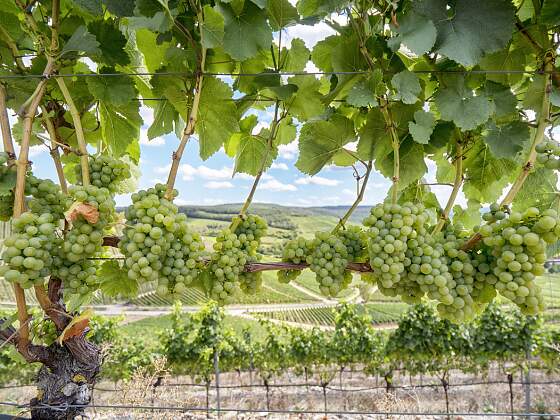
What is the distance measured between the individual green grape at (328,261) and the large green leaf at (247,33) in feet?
1.57

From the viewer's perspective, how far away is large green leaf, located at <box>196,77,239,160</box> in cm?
109

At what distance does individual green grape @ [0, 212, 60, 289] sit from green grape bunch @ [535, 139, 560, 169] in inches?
44.4

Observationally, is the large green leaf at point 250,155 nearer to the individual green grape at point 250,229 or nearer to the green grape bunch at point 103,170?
the individual green grape at point 250,229

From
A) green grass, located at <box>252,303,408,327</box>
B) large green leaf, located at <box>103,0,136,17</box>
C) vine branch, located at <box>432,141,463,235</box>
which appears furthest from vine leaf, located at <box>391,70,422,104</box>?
green grass, located at <box>252,303,408,327</box>

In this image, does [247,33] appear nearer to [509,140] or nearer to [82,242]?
[82,242]

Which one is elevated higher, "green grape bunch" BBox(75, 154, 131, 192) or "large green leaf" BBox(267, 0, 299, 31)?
"large green leaf" BBox(267, 0, 299, 31)

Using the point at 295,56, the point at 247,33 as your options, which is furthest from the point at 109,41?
the point at 295,56

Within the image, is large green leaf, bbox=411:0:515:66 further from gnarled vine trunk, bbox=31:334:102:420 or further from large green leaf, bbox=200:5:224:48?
gnarled vine trunk, bbox=31:334:102:420

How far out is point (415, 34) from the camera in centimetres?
85

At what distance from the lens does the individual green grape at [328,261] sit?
0.96 metres


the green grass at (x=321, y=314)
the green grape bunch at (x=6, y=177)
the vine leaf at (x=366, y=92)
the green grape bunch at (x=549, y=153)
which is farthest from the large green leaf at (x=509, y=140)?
the green grass at (x=321, y=314)

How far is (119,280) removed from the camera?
102 cm

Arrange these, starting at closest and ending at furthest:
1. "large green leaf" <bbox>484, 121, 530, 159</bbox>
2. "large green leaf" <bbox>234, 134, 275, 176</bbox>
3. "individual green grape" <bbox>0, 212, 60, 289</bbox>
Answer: "individual green grape" <bbox>0, 212, 60, 289</bbox> < "large green leaf" <bbox>484, 121, 530, 159</bbox> < "large green leaf" <bbox>234, 134, 275, 176</bbox>

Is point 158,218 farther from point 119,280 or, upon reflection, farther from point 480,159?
point 480,159
